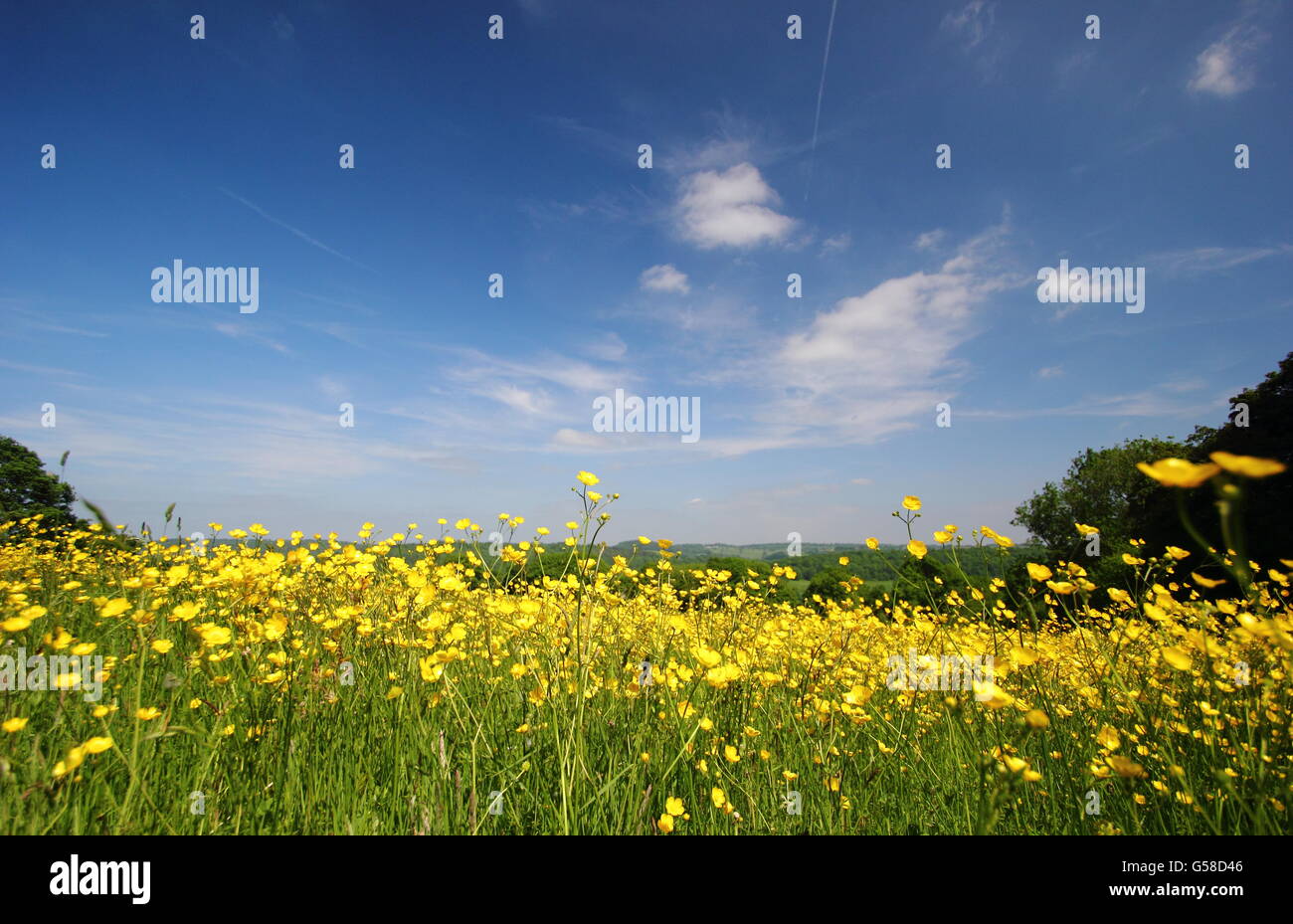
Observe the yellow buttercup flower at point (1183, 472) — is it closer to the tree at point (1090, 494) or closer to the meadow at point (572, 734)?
the meadow at point (572, 734)

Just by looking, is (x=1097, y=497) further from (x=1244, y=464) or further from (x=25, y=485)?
(x=25, y=485)

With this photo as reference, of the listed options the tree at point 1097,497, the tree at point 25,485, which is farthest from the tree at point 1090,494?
the tree at point 25,485

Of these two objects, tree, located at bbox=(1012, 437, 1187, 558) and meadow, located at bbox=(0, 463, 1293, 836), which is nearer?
meadow, located at bbox=(0, 463, 1293, 836)

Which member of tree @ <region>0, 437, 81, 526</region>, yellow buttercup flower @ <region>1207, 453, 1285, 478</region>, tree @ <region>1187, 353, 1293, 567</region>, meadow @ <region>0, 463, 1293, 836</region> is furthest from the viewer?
tree @ <region>0, 437, 81, 526</region>

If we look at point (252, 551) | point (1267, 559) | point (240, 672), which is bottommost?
point (1267, 559)

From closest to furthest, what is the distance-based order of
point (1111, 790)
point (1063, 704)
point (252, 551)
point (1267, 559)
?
point (1111, 790)
point (1063, 704)
point (252, 551)
point (1267, 559)

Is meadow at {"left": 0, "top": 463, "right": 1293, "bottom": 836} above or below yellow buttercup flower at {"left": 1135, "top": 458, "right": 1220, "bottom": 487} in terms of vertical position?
below

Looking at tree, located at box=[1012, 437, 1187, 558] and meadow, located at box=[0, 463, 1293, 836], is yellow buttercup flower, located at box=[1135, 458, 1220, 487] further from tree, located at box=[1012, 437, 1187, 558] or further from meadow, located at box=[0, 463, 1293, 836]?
tree, located at box=[1012, 437, 1187, 558]

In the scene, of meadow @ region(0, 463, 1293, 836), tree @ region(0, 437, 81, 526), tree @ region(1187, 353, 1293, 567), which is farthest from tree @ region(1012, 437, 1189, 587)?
tree @ region(0, 437, 81, 526)

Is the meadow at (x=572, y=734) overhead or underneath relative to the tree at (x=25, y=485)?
underneath
